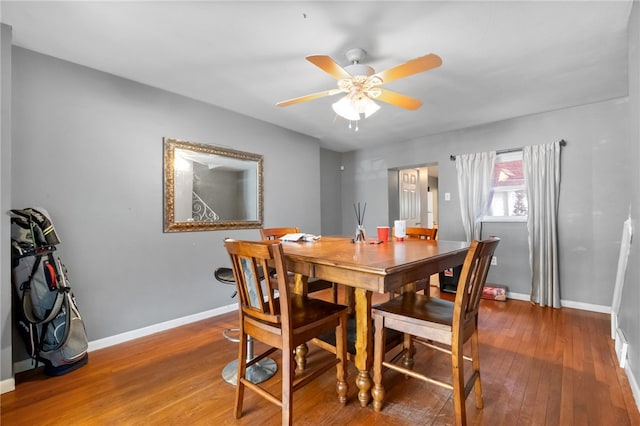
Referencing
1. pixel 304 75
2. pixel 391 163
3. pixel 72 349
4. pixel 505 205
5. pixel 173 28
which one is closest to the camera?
pixel 173 28

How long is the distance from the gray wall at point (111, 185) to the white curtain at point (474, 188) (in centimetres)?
317

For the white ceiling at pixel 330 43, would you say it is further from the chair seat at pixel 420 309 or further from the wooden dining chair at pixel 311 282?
the chair seat at pixel 420 309

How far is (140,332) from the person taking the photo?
262cm

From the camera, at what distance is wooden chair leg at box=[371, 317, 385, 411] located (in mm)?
1560

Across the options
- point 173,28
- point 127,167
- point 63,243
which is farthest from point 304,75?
point 63,243

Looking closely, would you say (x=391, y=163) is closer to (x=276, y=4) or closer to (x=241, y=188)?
(x=241, y=188)

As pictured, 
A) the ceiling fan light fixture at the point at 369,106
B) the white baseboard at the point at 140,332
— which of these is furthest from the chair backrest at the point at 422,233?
the white baseboard at the point at 140,332

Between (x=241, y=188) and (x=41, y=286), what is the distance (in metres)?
1.95

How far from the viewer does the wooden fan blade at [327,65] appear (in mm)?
1610

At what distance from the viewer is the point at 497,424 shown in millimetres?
1501

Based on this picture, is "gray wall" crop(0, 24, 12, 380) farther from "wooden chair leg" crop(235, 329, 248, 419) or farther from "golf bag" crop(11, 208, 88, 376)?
"wooden chair leg" crop(235, 329, 248, 419)

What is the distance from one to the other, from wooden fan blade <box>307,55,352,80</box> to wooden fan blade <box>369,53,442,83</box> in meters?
0.25

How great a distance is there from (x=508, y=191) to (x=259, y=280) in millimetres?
3693

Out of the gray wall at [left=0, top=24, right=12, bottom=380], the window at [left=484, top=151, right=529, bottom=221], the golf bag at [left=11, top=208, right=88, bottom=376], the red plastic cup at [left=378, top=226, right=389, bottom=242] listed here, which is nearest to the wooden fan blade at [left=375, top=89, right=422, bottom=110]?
the red plastic cup at [left=378, top=226, right=389, bottom=242]
